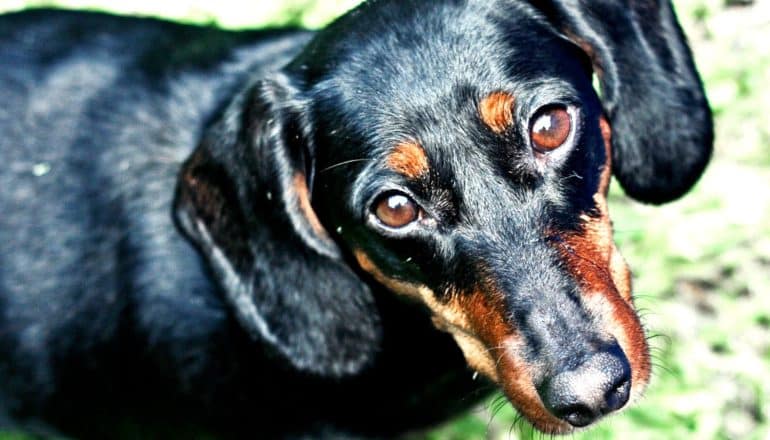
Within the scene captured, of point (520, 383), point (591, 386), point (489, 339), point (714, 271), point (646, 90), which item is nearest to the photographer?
point (591, 386)

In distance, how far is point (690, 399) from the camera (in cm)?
402

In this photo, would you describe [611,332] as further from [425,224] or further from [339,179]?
[339,179]

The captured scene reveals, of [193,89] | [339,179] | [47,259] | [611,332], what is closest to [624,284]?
[611,332]

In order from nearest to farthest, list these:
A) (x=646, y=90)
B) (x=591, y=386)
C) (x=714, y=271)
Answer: (x=591, y=386), (x=646, y=90), (x=714, y=271)

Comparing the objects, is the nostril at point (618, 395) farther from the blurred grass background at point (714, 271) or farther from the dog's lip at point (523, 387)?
the blurred grass background at point (714, 271)

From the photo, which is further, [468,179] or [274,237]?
[274,237]

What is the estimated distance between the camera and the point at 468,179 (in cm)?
269

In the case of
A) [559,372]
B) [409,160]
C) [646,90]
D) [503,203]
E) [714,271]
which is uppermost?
[409,160]

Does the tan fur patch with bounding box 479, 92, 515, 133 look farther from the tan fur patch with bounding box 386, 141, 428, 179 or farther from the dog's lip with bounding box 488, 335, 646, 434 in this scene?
the dog's lip with bounding box 488, 335, 646, 434

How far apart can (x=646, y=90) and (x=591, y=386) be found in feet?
3.53

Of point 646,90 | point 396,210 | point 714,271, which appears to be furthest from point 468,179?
point 714,271

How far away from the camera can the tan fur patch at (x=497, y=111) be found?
2.68m

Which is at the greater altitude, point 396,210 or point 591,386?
point 396,210

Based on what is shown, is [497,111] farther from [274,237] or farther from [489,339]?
[274,237]
